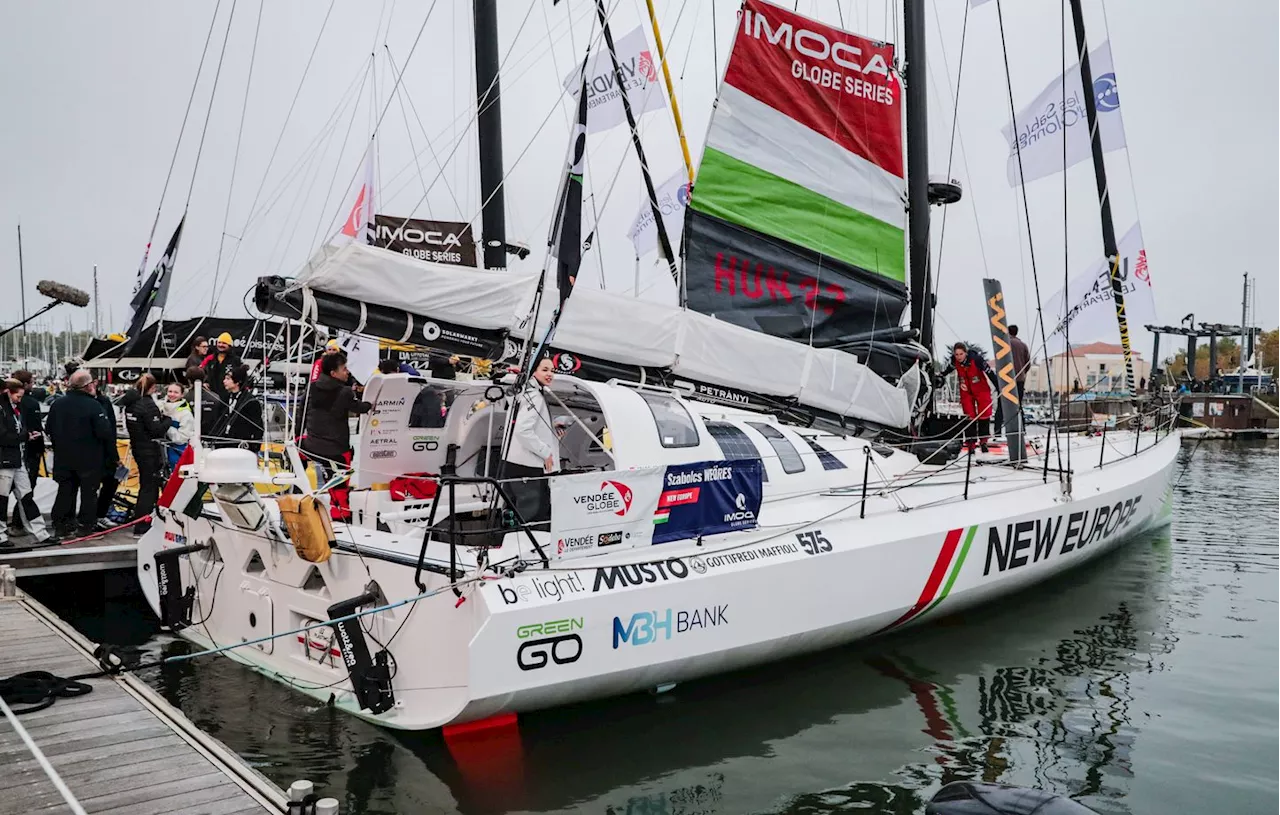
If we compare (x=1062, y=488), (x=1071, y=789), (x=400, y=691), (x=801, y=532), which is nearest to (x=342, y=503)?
(x=400, y=691)

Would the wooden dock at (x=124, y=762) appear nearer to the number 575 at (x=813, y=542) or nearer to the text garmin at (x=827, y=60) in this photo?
the number 575 at (x=813, y=542)

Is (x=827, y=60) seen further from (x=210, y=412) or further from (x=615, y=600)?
(x=210, y=412)

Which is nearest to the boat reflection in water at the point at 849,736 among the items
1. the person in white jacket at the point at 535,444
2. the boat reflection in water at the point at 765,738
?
A: the boat reflection in water at the point at 765,738

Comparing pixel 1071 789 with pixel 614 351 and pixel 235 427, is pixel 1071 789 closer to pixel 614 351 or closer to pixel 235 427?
pixel 614 351

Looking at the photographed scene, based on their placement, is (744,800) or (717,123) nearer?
(744,800)

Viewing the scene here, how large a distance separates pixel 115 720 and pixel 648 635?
2814 mm

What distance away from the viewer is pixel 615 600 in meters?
4.97

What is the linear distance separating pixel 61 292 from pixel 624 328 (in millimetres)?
3940

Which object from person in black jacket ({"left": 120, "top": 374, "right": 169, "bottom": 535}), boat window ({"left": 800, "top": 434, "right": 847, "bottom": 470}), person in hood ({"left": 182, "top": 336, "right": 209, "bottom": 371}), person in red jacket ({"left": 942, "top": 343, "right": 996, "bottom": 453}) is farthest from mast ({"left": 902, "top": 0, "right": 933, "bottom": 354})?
person in black jacket ({"left": 120, "top": 374, "right": 169, "bottom": 535})

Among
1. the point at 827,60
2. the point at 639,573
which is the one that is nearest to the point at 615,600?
the point at 639,573

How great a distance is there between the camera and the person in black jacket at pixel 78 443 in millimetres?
7957

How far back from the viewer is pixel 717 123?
740 centimetres

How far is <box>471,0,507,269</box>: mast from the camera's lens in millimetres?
12156

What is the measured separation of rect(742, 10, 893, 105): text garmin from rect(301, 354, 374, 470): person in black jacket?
4355 millimetres
